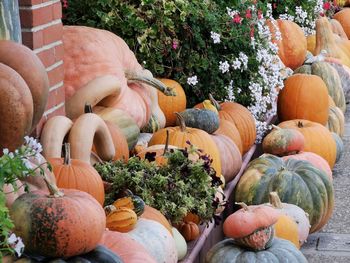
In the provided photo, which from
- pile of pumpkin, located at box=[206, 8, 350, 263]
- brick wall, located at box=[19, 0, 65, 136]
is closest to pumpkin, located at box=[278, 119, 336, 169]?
pile of pumpkin, located at box=[206, 8, 350, 263]

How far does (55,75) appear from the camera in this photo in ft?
→ 17.6

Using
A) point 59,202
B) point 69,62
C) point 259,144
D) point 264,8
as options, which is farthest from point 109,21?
point 59,202

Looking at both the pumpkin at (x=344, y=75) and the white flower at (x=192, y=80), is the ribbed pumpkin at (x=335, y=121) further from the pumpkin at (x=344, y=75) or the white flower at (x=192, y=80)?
the white flower at (x=192, y=80)

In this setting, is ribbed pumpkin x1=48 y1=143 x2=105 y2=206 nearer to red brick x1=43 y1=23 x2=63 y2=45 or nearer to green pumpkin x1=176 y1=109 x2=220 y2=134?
red brick x1=43 y1=23 x2=63 y2=45

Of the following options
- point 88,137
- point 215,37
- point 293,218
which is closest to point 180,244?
point 88,137

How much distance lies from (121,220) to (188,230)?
940 millimetres

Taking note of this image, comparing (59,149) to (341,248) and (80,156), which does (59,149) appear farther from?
(341,248)

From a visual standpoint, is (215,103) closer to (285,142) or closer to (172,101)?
(172,101)

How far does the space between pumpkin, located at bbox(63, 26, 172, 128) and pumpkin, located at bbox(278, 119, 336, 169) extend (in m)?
1.71

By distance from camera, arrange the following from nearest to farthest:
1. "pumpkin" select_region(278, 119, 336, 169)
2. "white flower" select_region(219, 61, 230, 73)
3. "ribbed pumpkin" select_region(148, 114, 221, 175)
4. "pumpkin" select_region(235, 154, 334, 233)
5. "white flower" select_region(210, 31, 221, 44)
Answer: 1. "ribbed pumpkin" select_region(148, 114, 221, 175)
2. "pumpkin" select_region(235, 154, 334, 233)
3. "white flower" select_region(210, 31, 221, 44)
4. "white flower" select_region(219, 61, 230, 73)
5. "pumpkin" select_region(278, 119, 336, 169)

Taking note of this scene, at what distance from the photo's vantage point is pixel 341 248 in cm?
635

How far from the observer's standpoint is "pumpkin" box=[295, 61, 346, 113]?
9.84 m

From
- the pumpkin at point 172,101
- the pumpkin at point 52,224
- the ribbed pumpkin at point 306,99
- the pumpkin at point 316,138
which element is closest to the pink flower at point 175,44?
the pumpkin at point 172,101

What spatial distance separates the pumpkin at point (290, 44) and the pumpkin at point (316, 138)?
228 cm
